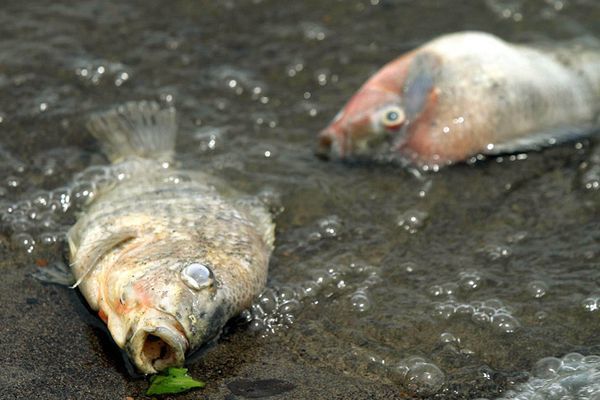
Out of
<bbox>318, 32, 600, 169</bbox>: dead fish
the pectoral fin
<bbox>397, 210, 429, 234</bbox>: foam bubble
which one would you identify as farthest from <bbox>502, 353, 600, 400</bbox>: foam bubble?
the pectoral fin

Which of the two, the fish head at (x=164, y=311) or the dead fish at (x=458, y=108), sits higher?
the dead fish at (x=458, y=108)

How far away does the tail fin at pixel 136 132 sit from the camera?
6.00 meters

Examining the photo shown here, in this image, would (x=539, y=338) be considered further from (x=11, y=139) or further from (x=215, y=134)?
(x=11, y=139)

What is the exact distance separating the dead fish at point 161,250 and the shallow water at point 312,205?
6.8 inches

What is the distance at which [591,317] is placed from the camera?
5156 mm

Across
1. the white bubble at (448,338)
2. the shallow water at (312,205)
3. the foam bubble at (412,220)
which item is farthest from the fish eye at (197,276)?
the foam bubble at (412,220)

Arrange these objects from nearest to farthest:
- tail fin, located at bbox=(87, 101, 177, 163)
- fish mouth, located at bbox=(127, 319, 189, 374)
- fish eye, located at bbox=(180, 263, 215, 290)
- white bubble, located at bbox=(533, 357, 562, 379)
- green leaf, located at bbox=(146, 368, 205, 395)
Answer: fish mouth, located at bbox=(127, 319, 189, 374) → green leaf, located at bbox=(146, 368, 205, 395) → fish eye, located at bbox=(180, 263, 215, 290) → white bubble, located at bbox=(533, 357, 562, 379) → tail fin, located at bbox=(87, 101, 177, 163)

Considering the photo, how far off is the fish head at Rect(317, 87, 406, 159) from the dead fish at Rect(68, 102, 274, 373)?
781 millimetres

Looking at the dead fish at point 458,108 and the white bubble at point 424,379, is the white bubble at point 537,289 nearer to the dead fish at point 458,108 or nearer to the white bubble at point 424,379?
the white bubble at point 424,379

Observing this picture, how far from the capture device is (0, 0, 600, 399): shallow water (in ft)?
15.9

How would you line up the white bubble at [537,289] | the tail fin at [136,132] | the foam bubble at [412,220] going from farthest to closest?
the tail fin at [136,132]
the foam bubble at [412,220]
the white bubble at [537,289]

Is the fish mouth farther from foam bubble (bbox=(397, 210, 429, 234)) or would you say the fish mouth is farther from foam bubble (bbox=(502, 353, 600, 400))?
foam bubble (bbox=(397, 210, 429, 234))

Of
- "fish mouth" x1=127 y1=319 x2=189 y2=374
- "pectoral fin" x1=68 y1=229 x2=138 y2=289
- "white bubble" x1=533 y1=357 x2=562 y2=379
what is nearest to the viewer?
"fish mouth" x1=127 y1=319 x2=189 y2=374

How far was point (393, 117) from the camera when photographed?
637cm
